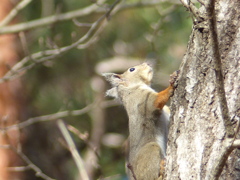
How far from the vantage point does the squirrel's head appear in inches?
161

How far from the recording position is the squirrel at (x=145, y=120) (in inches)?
122

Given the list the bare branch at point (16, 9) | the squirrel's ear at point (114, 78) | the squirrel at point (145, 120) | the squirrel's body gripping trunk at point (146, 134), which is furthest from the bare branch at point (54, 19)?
the squirrel's body gripping trunk at point (146, 134)

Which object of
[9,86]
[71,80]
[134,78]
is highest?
[134,78]

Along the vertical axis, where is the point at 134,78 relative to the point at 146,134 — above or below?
above

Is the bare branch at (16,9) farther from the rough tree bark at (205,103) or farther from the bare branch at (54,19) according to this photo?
the rough tree bark at (205,103)

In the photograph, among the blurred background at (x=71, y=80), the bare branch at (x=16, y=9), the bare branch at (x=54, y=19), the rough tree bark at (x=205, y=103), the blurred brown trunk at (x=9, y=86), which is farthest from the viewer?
the blurred brown trunk at (x=9, y=86)

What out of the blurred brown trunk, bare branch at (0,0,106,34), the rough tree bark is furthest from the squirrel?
the blurred brown trunk

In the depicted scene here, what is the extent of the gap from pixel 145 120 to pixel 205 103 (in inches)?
50.8

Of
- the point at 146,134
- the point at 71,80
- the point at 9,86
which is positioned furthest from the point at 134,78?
the point at 71,80

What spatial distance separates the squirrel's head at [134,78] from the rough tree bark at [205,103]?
168 centimetres

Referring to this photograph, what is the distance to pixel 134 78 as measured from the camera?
4.13m

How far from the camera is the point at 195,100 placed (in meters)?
2.29

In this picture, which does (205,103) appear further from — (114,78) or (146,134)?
(114,78)

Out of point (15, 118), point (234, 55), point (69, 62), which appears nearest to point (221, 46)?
point (234, 55)
